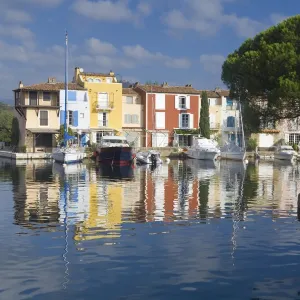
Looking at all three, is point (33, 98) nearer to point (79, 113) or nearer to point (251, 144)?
point (79, 113)

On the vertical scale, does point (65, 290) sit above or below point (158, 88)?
below

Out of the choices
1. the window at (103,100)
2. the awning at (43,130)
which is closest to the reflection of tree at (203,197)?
the awning at (43,130)

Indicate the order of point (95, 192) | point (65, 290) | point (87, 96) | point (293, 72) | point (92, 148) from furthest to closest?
1. point (87, 96)
2. point (92, 148)
3. point (95, 192)
4. point (293, 72)
5. point (65, 290)

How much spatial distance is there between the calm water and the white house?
43756 millimetres

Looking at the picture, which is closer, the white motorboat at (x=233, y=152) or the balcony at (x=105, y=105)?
the white motorboat at (x=233, y=152)

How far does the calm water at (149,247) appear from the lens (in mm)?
10180

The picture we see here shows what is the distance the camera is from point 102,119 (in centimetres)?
7100

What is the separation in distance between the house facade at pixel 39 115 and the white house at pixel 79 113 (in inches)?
47.9

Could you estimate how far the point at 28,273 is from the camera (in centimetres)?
1109

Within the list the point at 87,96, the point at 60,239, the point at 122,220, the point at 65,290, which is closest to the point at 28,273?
the point at 65,290

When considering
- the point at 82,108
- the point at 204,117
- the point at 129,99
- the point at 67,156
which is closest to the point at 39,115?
the point at 82,108

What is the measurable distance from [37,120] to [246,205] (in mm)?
49242

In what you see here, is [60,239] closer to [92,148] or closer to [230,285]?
[230,285]

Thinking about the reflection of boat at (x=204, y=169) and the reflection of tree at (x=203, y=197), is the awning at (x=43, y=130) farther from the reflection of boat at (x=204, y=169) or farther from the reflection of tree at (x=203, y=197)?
the reflection of tree at (x=203, y=197)
